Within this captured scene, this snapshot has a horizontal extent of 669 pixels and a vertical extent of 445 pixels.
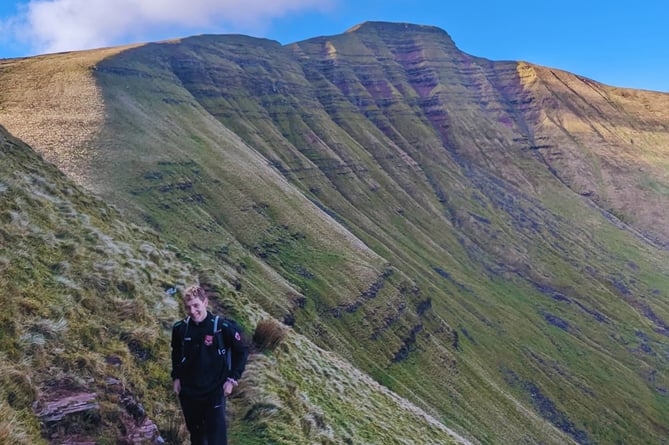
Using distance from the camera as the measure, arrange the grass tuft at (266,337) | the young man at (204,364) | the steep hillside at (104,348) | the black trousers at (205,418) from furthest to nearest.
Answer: the grass tuft at (266,337)
the steep hillside at (104,348)
the black trousers at (205,418)
the young man at (204,364)

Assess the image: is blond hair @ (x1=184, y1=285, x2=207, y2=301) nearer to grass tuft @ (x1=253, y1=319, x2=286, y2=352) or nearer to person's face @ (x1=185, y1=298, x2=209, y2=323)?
A: person's face @ (x1=185, y1=298, x2=209, y2=323)

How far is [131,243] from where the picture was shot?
20188mm

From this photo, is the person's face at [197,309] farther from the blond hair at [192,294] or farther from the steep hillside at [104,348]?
the steep hillside at [104,348]

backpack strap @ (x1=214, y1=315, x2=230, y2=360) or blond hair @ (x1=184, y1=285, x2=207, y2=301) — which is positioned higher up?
blond hair @ (x1=184, y1=285, x2=207, y2=301)

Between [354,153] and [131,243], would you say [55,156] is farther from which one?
[354,153]

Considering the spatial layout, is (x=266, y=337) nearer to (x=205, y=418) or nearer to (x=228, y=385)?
(x=205, y=418)

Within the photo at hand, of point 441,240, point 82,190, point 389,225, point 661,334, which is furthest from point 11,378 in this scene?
point 661,334

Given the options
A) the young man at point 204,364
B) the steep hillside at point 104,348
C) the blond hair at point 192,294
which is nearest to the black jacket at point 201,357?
the young man at point 204,364

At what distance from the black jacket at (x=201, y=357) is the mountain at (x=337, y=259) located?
9.87ft

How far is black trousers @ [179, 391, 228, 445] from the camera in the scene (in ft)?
28.7

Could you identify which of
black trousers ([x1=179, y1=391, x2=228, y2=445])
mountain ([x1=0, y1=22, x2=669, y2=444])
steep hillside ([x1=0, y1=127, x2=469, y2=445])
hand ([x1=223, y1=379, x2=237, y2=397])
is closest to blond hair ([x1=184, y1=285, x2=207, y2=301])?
hand ([x1=223, y1=379, x2=237, y2=397])

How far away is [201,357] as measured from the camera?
8.52 m

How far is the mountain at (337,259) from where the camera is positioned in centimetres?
1714

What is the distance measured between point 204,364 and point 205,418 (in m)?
1.14
